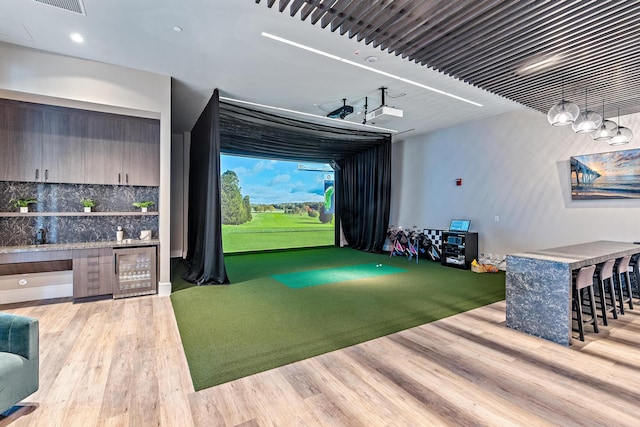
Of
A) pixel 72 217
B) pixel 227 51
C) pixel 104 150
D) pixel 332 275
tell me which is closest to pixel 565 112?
pixel 227 51

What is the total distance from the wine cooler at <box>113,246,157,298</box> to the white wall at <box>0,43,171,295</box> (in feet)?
0.46

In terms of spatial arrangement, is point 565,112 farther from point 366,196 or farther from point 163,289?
point 366,196

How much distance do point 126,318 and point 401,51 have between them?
4373 millimetres

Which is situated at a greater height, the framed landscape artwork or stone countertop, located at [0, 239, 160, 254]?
the framed landscape artwork

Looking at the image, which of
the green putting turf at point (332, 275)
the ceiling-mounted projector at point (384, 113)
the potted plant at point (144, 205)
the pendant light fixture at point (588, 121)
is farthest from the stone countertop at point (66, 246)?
the pendant light fixture at point (588, 121)

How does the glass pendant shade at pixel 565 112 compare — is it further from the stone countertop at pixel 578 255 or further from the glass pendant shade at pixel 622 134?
the stone countertop at pixel 578 255

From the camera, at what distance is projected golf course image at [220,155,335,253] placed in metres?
9.29

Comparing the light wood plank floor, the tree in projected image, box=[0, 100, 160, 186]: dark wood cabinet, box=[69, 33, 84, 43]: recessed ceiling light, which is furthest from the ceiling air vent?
the tree in projected image

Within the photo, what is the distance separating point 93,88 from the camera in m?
4.08

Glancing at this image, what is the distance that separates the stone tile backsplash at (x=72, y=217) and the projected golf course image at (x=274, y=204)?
13.4 feet

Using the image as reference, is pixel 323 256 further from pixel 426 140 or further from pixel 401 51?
pixel 401 51

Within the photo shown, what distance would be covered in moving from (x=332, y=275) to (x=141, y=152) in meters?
4.05

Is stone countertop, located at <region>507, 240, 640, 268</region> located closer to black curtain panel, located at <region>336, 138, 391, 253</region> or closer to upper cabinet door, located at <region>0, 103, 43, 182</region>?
black curtain panel, located at <region>336, 138, 391, 253</region>

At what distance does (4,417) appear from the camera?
1.90 metres
